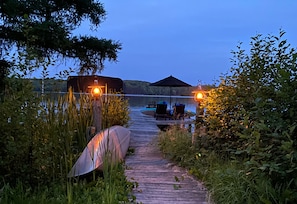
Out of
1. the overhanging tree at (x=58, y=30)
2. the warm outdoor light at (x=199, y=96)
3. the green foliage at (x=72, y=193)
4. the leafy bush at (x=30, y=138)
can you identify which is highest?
the overhanging tree at (x=58, y=30)

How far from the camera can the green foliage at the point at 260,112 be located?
2646mm

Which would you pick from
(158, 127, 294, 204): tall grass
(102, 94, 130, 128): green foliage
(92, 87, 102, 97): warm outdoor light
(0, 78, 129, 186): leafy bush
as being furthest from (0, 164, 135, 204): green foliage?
(102, 94, 130, 128): green foliage

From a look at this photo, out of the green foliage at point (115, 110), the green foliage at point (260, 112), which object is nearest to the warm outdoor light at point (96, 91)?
the green foliage at point (115, 110)

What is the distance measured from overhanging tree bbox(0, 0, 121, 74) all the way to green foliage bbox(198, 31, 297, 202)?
7.93ft

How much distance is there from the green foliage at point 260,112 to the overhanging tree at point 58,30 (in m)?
2.42

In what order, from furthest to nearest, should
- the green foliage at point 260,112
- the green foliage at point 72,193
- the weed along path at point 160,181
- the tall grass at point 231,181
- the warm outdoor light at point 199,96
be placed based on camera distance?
the warm outdoor light at point 199,96
the weed along path at point 160,181
the green foliage at point 72,193
the tall grass at point 231,181
the green foliage at point 260,112

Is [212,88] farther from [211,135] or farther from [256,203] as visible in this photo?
[256,203]

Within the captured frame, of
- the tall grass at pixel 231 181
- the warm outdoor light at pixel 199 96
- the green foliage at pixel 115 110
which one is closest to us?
the tall grass at pixel 231 181

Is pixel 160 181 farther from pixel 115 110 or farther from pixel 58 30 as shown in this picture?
pixel 115 110

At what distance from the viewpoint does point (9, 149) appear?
3148 millimetres

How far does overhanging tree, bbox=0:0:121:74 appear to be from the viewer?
5.17 m

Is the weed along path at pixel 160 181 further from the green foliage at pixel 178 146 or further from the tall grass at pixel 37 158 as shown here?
the tall grass at pixel 37 158

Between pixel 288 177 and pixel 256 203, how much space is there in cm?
34

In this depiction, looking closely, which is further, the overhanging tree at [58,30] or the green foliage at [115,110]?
the green foliage at [115,110]
